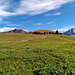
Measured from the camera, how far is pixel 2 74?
38.2 feet

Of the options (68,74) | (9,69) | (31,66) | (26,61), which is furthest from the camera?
(26,61)

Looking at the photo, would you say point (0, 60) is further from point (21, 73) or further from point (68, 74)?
point (68, 74)

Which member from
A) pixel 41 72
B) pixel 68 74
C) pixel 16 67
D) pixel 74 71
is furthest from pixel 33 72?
pixel 74 71

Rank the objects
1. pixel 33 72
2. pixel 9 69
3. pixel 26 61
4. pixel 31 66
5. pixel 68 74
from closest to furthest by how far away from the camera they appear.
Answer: pixel 68 74, pixel 33 72, pixel 9 69, pixel 31 66, pixel 26 61

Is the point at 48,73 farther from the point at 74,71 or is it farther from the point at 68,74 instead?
the point at 74,71

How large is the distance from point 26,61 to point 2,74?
16.0 feet

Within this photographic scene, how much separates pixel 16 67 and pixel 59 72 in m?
5.96

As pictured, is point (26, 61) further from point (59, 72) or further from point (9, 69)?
point (59, 72)

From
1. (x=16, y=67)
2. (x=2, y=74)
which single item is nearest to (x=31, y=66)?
(x=16, y=67)

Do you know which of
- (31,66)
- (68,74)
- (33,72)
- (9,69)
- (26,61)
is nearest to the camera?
(68,74)

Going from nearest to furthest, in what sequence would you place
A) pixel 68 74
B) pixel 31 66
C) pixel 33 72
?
pixel 68 74
pixel 33 72
pixel 31 66

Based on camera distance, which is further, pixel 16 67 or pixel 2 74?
pixel 16 67

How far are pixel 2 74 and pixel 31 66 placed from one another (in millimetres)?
4004

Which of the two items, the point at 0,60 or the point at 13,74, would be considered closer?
the point at 13,74
